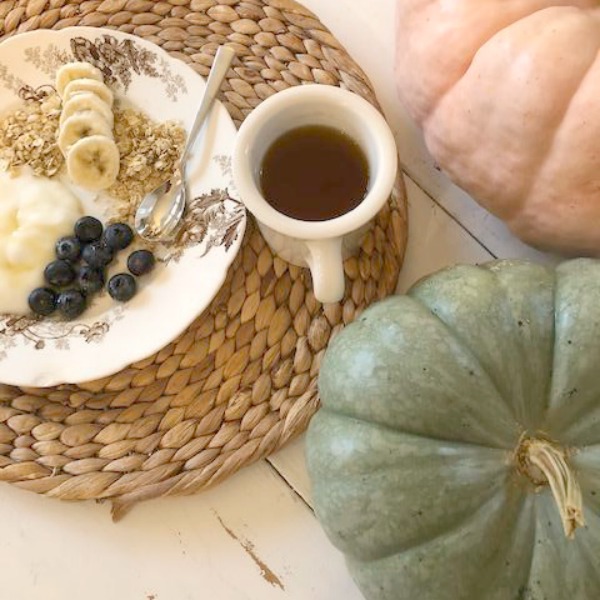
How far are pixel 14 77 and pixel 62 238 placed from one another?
179 millimetres

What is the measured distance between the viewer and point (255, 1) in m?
0.89

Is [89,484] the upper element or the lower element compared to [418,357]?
lower

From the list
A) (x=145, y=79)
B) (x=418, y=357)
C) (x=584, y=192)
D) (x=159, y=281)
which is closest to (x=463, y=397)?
(x=418, y=357)

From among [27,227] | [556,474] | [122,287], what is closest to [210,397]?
[122,287]

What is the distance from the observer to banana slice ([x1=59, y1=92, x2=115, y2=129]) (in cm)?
83

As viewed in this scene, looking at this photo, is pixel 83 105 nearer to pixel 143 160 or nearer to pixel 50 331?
pixel 143 160

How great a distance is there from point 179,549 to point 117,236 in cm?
29

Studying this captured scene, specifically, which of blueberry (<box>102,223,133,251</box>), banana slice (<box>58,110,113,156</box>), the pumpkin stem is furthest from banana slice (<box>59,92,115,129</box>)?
the pumpkin stem

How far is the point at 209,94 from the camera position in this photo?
0.83 metres

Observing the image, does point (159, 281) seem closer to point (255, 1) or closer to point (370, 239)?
point (370, 239)

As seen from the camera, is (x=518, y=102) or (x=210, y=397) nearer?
(x=518, y=102)

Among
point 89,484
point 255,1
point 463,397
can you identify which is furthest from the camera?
point 255,1

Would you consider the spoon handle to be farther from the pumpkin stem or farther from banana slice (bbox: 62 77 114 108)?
the pumpkin stem

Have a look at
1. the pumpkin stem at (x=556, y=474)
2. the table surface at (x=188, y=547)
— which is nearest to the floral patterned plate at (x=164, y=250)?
the table surface at (x=188, y=547)
